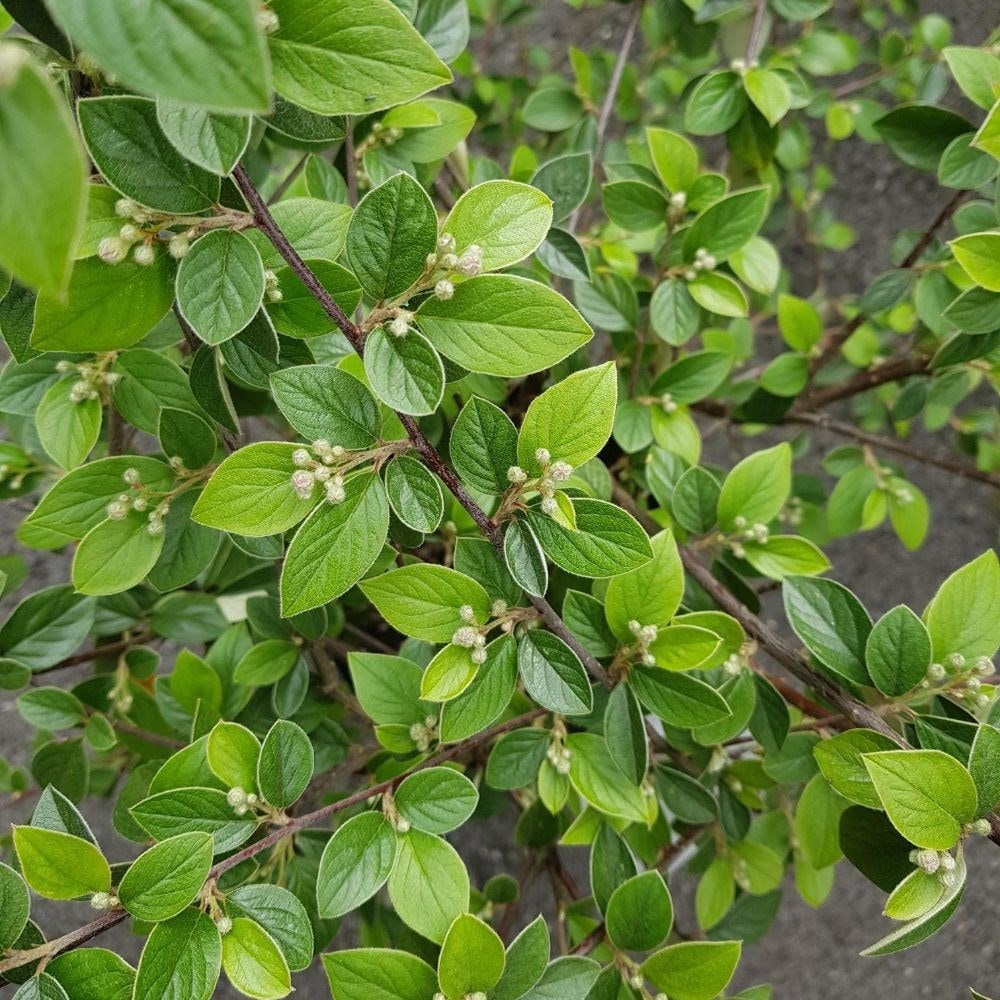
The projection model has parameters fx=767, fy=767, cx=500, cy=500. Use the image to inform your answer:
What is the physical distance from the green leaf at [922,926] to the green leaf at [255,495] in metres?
0.39

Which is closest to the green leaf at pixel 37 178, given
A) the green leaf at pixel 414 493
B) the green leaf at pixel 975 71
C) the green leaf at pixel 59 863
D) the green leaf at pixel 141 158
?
the green leaf at pixel 141 158

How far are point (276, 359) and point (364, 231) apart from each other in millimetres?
95

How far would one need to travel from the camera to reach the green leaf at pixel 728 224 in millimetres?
697

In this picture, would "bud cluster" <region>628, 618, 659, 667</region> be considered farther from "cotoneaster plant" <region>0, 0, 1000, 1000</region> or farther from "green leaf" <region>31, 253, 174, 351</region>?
"green leaf" <region>31, 253, 174, 351</region>

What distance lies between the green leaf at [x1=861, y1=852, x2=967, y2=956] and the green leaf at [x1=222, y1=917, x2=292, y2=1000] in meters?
0.33

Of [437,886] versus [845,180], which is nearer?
[437,886]

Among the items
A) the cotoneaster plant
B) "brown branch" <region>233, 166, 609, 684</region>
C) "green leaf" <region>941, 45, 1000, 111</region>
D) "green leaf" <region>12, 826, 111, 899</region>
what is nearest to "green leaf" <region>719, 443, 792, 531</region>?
the cotoneaster plant

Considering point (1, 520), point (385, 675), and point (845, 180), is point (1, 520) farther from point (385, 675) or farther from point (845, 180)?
point (845, 180)

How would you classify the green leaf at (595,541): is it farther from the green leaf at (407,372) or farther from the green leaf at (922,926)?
the green leaf at (922,926)

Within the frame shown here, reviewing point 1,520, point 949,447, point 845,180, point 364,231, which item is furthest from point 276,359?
point 845,180

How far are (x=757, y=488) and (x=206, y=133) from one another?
1.73ft

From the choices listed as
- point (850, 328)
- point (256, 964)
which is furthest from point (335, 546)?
point (850, 328)

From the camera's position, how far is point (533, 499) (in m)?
0.47

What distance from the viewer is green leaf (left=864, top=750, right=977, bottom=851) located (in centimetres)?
42
